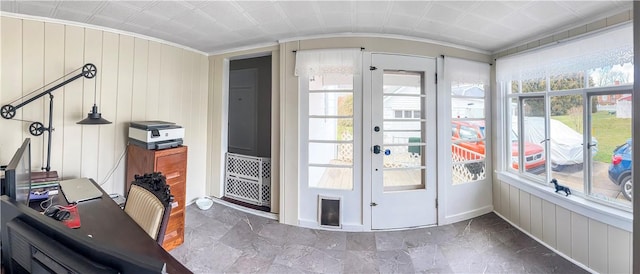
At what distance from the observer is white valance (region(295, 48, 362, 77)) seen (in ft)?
8.18

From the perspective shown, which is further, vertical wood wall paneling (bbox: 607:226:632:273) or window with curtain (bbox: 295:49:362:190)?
window with curtain (bbox: 295:49:362:190)

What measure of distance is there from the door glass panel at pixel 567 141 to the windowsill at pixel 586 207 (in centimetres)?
16

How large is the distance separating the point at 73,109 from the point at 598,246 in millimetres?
4680

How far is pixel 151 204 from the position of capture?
1.31m

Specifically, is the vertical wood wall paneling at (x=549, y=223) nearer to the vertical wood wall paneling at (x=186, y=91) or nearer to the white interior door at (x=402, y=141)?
the white interior door at (x=402, y=141)

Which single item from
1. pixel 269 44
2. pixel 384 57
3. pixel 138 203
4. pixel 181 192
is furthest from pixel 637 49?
pixel 181 192

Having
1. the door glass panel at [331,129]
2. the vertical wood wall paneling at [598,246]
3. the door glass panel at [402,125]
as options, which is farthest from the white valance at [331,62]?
the vertical wood wall paneling at [598,246]

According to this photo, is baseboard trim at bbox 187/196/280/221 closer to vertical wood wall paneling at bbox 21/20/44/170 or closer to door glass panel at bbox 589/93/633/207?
vertical wood wall paneling at bbox 21/20/44/170

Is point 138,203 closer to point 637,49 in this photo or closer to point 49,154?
point 49,154

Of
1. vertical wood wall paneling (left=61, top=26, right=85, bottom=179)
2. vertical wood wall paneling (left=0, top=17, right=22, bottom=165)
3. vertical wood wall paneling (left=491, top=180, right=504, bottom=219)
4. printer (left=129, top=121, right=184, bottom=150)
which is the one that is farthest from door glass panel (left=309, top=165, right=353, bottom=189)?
vertical wood wall paneling (left=0, top=17, right=22, bottom=165)

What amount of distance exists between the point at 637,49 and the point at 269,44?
2.72m

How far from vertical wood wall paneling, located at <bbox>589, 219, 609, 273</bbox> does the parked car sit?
2.40ft

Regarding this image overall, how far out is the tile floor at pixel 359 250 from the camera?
77.7 inches

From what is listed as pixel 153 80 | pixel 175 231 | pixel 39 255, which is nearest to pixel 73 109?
pixel 153 80
